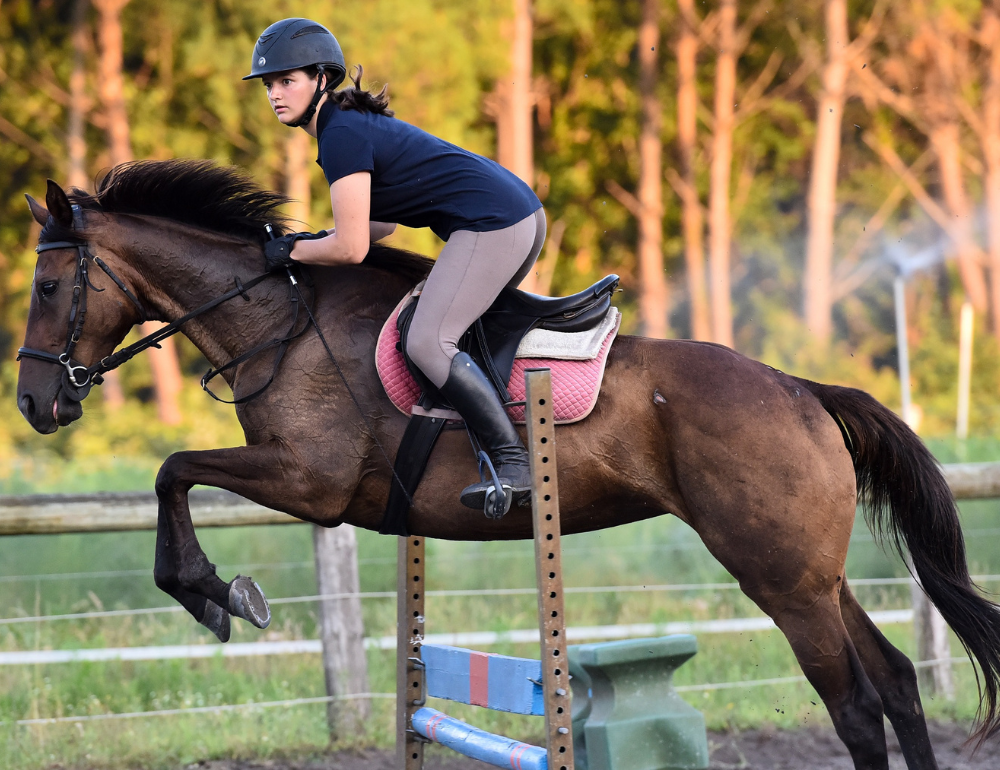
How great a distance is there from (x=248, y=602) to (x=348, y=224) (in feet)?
4.21

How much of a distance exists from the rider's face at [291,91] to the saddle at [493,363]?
28.6 inches

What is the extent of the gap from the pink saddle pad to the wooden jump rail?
0.50 ft

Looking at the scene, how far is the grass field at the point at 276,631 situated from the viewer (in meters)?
5.20

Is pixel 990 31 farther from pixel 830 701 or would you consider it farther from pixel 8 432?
pixel 830 701

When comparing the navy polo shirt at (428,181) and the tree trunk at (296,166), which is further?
the tree trunk at (296,166)

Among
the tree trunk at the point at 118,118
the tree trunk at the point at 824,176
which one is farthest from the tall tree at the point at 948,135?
the tree trunk at the point at 118,118

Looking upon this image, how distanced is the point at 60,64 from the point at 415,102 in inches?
304

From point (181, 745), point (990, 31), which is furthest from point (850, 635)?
point (990, 31)

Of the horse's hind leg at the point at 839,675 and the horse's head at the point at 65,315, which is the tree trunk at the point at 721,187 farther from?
the horse's head at the point at 65,315

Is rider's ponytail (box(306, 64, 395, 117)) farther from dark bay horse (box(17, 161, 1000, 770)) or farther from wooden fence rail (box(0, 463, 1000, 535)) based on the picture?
wooden fence rail (box(0, 463, 1000, 535))

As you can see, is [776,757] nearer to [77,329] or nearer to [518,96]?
[77,329]

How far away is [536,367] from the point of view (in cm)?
364

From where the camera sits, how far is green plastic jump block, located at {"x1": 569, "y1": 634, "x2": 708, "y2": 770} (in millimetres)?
4297

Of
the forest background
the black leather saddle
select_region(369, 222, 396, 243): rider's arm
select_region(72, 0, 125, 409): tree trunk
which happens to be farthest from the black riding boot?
select_region(72, 0, 125, 409): tree trunk
